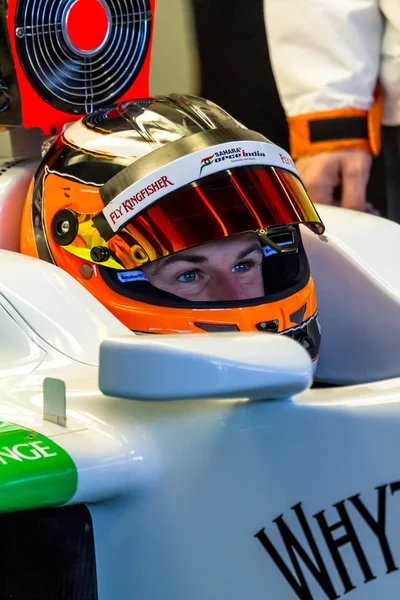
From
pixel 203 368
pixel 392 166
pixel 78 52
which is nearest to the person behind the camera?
pixel 203 368

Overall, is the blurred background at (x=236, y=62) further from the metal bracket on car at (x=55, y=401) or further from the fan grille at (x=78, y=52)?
the metal bracket on car at (x=55, y=401)

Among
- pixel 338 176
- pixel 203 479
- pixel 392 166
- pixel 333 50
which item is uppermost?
pixel 333 50

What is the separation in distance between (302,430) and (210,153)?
1.74ft

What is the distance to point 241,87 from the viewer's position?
2.83 metres

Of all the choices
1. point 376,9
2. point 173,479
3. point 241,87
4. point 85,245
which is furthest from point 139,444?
point 241,87

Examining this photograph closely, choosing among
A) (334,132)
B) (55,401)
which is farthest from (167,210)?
(334,132)

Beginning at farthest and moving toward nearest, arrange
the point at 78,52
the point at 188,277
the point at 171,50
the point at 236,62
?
1. the point at 171,50
2. the point at 236,62
3. the point at 78,52
4. the point at 188,277

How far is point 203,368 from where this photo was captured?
80 centimetres

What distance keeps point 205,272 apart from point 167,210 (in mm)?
134

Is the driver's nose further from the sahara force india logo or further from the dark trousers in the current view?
the dark trousers

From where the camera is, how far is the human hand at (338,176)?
191 centimetres

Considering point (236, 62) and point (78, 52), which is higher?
point (78, 52)

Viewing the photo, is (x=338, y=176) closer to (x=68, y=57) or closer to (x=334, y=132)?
(x=334, y=132)

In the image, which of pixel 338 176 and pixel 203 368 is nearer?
pixel 203 368
